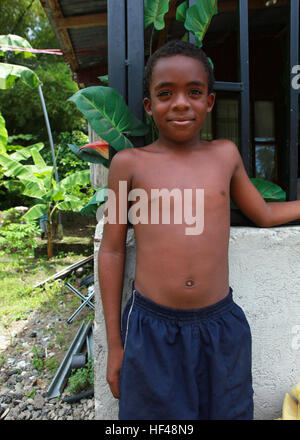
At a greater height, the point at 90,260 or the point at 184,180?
the point at 184,180

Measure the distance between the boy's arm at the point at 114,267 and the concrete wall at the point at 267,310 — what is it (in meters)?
0.20

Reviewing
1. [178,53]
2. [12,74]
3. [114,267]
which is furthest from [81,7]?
[114,267]

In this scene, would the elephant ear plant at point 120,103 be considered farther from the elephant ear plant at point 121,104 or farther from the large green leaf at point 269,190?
the large green leaf at point 269,190

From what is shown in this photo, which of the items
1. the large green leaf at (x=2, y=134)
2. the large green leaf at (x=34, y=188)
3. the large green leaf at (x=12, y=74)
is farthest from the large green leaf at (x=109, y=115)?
the large green leaf at (x=2, y=134)

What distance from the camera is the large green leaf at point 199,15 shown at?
4.55 ft

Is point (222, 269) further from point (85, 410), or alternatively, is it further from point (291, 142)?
point (85, 410)

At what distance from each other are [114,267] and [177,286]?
0.86 ft

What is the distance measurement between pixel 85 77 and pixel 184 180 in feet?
15.7

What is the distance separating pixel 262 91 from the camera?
16.5ft

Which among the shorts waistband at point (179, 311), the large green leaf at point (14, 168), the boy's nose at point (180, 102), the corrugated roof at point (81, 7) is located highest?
the corrugated roof at point (81, 7)

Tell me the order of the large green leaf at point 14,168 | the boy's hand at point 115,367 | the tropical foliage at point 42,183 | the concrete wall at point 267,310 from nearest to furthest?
the boy's hand at point 115,367
the concrete wall at point 267,310
the tropical foliage at point 42,183
the large green leaf at point 14,168

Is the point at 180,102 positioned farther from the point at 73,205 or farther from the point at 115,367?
the point at 73,205

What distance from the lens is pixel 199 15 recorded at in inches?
Answer: 55.7
